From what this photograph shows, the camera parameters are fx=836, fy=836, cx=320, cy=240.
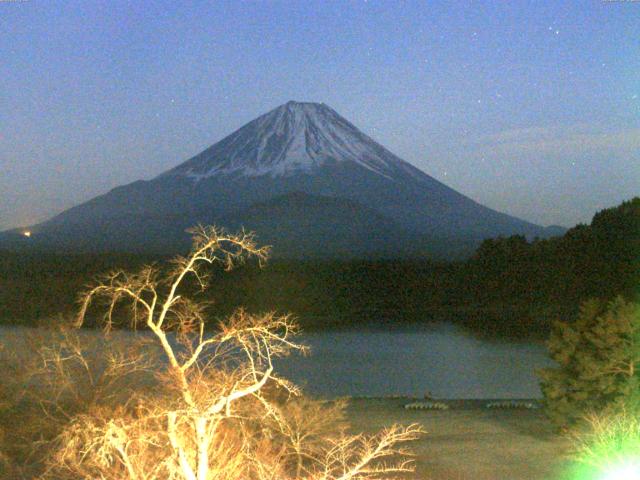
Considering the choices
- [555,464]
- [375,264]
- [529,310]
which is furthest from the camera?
[375,264]

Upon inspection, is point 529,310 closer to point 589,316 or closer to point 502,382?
point 502,382

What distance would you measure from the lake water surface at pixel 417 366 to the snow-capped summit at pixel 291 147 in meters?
66.5

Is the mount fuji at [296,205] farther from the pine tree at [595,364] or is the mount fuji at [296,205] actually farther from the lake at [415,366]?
the pine tree at [595,364]

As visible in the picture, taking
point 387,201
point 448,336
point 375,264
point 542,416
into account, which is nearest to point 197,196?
point 387,201

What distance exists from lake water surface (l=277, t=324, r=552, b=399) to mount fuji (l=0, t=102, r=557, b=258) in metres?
54.9

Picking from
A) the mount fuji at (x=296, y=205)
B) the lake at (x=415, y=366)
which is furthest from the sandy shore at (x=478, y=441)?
the mount fuji at (x=296, y=205)

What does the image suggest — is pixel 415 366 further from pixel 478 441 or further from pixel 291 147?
pixel 291 147

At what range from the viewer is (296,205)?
105 metres

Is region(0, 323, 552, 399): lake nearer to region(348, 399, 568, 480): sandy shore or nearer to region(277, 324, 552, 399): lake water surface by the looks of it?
region(277, 324, 552, 399): lake water surface

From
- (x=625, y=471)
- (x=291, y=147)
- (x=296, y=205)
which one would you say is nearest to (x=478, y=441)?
(x=625, y=471)

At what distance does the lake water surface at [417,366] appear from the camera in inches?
845

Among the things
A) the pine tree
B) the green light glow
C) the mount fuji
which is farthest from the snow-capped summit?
the green light glow

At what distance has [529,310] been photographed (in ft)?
150

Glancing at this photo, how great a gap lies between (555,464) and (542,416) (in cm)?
389
